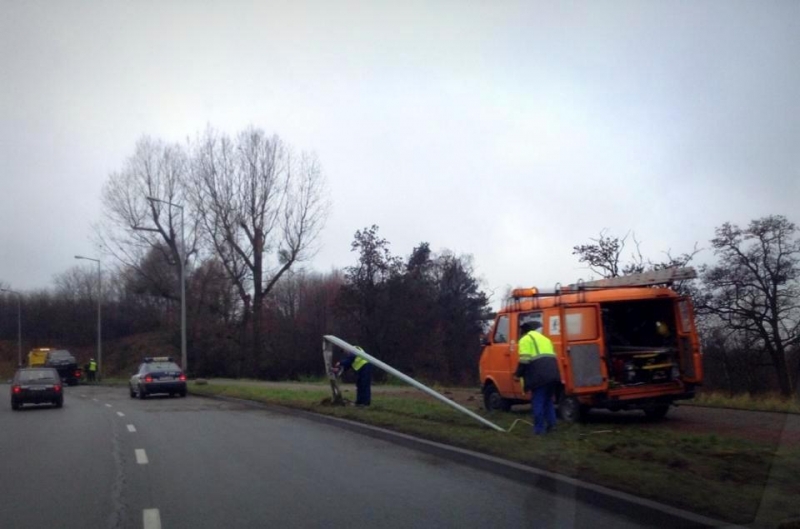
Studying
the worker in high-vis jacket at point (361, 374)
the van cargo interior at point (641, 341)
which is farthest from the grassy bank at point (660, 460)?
the worker in high-vis jacket at point (361, 374)

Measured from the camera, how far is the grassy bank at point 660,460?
7801mm

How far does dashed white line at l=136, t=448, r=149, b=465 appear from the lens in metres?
12.8

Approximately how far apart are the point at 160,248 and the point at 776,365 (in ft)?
117

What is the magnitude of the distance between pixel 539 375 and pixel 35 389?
2087 cm

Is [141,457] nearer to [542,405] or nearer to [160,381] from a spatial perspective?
[542,405]

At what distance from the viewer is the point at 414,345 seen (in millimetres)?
44594

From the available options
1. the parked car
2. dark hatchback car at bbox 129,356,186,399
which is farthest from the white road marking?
the parked car

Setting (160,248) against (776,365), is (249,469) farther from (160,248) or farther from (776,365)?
(160,248)

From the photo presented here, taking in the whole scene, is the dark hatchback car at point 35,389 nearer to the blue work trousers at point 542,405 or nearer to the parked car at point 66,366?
the blue work trousers at point 542,405

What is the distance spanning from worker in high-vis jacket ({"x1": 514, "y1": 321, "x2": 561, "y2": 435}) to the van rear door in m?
1.55

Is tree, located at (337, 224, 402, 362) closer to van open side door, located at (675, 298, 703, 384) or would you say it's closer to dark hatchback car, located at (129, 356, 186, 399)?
dark hatchback car, located at (129, 356, 186, 399)

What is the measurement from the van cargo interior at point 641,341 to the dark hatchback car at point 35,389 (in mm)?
19875

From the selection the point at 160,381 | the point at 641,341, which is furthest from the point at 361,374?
the point at 160,381

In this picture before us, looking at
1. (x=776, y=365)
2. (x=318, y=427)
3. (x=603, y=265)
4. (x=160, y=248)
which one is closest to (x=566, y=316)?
(x=318, y=427)
